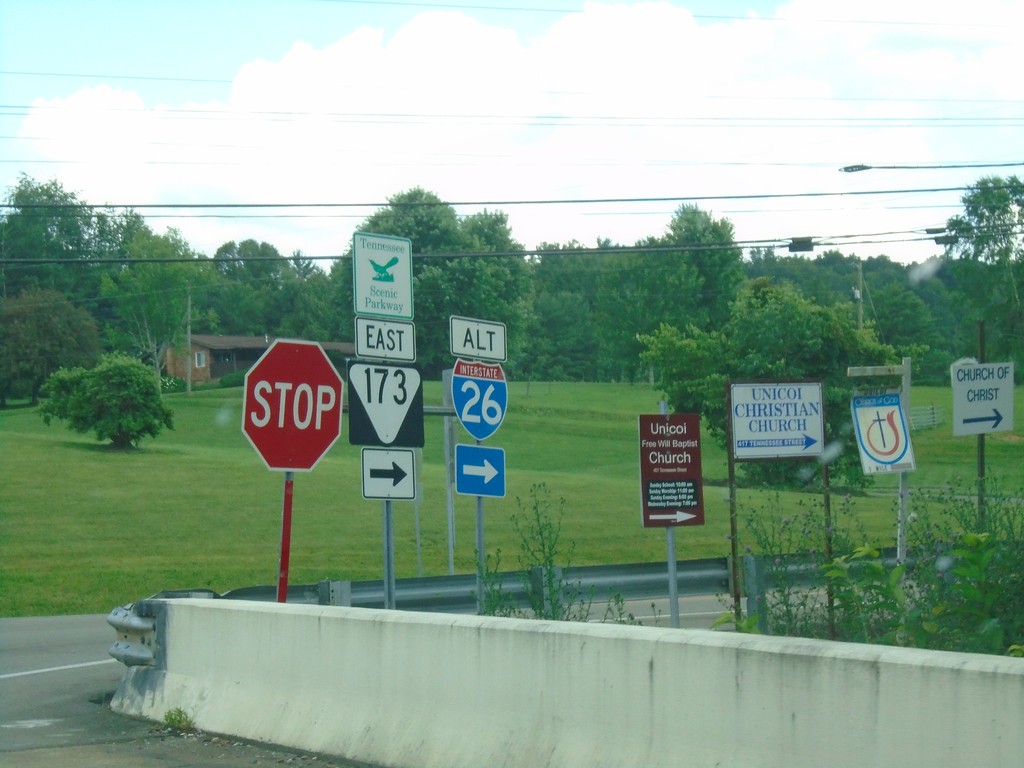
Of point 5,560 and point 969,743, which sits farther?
point 5,560

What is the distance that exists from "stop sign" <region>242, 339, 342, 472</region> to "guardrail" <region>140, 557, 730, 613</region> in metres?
2.92

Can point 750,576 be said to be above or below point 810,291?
below

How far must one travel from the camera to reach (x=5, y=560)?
26.4 m

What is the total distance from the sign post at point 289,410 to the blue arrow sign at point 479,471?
227 cm

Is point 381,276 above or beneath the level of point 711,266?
beneath

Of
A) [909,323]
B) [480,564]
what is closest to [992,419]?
[480,564]

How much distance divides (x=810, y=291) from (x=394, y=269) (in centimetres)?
9961

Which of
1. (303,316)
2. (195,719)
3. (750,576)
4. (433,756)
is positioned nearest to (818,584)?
(750,576)

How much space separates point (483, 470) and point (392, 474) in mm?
1924

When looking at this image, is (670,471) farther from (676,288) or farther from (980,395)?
(676,288)

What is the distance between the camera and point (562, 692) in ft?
21.7

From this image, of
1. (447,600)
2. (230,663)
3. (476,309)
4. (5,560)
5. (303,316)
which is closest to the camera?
(230,663)

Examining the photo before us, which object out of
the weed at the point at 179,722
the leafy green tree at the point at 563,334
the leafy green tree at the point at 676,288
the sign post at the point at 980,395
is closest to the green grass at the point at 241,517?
the sign post at the point at 980,395

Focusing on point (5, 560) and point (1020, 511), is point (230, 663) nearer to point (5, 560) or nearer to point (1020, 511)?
point (1020, 511)
